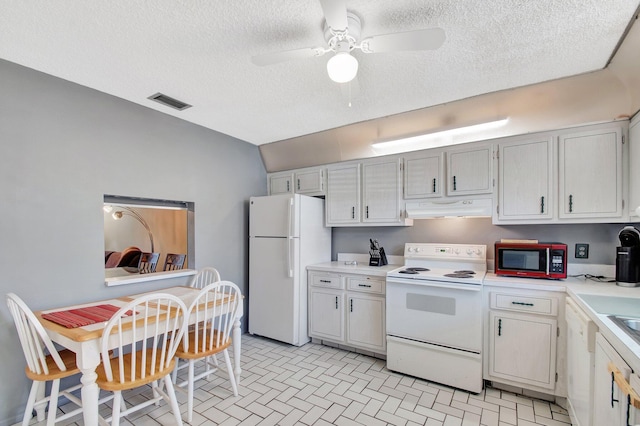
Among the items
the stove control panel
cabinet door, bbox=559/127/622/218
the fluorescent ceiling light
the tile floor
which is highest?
the fluorescent ceiling light

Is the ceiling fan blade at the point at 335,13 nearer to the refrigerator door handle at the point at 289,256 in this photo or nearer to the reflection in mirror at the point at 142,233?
the refrigerator door handle at the point at 289,256

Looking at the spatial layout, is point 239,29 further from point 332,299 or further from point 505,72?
point 332,299

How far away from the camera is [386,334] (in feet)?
9.13

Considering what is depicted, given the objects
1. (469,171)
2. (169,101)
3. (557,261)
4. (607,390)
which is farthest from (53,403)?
(557,261)

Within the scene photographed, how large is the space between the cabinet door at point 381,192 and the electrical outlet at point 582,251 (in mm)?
1506

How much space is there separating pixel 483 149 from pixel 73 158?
11.2 ft

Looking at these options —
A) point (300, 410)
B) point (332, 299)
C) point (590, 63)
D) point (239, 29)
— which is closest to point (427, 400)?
point (300, 410)

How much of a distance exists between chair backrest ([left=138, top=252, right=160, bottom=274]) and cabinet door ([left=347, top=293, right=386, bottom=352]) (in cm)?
205

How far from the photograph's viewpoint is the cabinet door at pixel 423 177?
9.42 ft

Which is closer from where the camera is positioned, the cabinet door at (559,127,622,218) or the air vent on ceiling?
the cabinet door at (559,127,622,218)

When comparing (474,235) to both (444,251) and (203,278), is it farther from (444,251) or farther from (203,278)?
(203,278)

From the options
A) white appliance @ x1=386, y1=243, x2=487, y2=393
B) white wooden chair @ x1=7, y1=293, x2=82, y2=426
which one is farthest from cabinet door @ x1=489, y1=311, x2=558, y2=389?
white wooden chair @ x1=7, y1=293, x2=82, y2=426

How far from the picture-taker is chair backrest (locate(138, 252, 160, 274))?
9.78 feet

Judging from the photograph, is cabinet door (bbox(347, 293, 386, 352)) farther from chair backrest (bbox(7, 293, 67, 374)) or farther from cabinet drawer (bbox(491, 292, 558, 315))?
chair backrest (bbox(7, 293, 67, 374))
